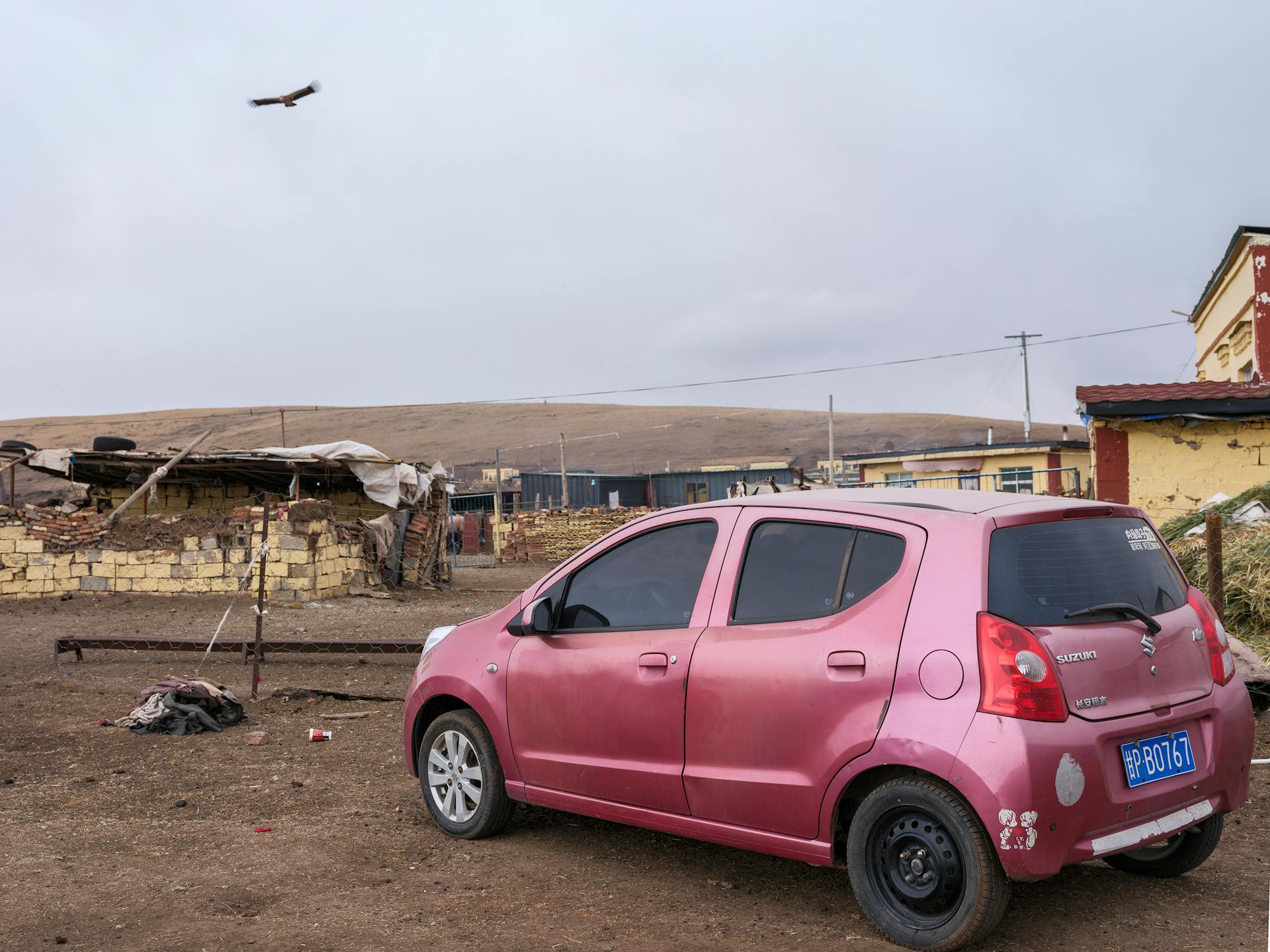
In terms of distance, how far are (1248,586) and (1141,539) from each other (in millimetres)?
4924

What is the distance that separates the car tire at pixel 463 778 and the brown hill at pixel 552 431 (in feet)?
224

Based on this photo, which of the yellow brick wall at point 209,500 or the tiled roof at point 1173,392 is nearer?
the tiled roof at point 1173,392

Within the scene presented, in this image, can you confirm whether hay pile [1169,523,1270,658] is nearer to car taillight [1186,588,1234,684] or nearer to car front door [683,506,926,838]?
car taillight [1186,588,1234,684]

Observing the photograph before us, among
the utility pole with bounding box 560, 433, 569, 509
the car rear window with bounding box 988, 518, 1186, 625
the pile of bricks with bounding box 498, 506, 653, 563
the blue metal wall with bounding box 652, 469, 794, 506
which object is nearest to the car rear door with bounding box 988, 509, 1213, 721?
the car rear window with bounding box 988, 518, 1186, 625

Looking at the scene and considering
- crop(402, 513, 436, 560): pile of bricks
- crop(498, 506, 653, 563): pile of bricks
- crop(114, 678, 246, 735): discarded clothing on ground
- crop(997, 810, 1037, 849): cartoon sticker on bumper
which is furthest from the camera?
crop(498, 506, 653, 563): pile of bricks

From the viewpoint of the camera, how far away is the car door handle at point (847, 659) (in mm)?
3648

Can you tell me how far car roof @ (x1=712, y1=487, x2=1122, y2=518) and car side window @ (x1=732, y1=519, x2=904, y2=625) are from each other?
0.37 feet

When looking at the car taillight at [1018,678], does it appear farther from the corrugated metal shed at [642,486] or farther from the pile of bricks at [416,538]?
the corrugated metal shed at [642,486]

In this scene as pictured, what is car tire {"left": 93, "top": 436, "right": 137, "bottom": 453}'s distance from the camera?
2098cm

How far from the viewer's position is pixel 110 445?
70.5 ft

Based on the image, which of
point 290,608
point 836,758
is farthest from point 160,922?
point 290,608

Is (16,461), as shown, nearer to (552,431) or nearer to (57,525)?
(57,525)

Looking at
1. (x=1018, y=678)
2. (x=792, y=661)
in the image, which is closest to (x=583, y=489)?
(x=792, y=661)

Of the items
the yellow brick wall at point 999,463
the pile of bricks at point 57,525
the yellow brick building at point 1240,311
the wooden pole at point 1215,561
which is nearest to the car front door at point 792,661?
the wooden pole at point 1215,561
